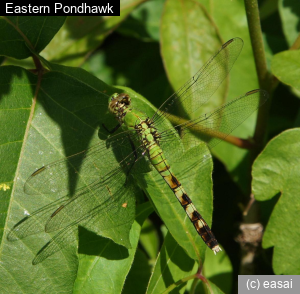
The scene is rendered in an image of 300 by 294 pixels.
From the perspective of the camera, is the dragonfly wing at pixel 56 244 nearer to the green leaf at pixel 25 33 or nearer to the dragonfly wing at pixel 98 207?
the dragonfly wing at pixel 98 207

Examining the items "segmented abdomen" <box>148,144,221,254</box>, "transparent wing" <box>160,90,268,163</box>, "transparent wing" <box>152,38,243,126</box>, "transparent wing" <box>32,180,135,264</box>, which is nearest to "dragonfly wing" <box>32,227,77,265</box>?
"transparent wing" <box>32,180,135,264</box>

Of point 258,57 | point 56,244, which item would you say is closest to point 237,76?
point 258,57

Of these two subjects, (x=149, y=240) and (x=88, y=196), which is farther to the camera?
(x=149, y=240)

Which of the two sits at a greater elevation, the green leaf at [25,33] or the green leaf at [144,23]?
the green leaf at [144,23]

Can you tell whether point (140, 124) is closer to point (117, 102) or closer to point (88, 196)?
point (117, 102)

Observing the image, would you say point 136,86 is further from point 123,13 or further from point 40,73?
point 40,73

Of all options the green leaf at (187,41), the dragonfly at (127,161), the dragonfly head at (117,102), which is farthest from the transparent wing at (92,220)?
the green leaf at (187,41)

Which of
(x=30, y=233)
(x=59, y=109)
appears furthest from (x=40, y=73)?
(x=30, y=233)

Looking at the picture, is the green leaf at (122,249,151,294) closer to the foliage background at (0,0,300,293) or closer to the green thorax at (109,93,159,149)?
the foliage background at (0,0,300,293)
